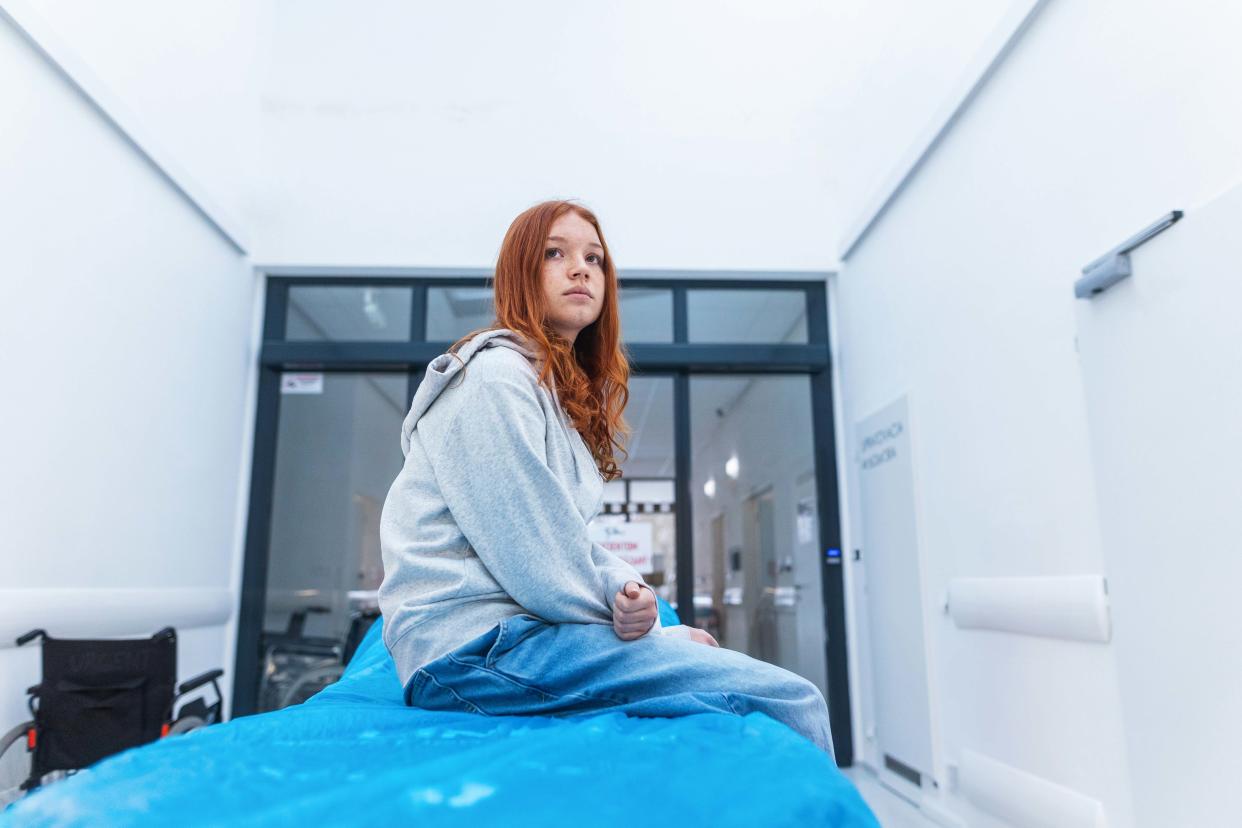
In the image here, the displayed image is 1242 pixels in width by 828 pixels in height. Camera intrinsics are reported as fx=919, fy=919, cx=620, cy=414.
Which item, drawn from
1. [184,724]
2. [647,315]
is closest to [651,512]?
Answer: [647,315]

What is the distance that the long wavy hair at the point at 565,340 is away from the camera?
1.39 meters

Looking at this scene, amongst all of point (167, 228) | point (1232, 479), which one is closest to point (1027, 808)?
point (1232, 479)

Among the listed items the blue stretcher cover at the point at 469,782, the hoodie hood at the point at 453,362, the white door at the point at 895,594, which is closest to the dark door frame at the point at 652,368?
the white door at the point at 895,594

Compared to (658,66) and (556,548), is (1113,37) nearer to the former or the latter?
(556,548)

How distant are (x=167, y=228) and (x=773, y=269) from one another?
2898mm

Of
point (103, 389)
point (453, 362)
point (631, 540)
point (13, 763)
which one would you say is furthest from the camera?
point (631, 540)

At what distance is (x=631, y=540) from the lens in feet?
15.8

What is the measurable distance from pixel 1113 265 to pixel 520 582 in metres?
1.93

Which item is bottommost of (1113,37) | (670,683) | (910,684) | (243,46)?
(910,684)

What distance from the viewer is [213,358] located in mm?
4453

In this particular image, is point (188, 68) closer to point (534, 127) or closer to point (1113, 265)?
point (534, 127)

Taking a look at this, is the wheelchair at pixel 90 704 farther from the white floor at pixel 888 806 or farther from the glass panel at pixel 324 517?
the white floor at pixel 888 806

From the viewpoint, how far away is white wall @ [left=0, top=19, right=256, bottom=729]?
305cm

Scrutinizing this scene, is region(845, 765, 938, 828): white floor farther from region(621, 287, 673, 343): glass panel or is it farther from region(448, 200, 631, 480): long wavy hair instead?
region(621, 287, 673, 343): glass panel
